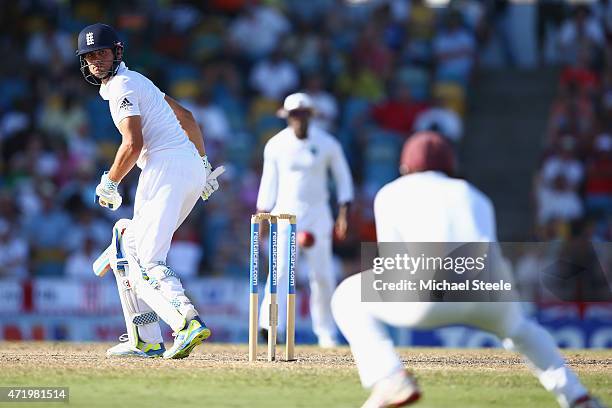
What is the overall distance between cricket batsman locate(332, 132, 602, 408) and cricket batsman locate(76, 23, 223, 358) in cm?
216

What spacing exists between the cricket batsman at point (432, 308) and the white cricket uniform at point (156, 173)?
2313mm

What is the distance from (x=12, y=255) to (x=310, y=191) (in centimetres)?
492

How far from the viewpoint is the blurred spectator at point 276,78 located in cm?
1747

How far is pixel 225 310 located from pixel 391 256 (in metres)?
7.79

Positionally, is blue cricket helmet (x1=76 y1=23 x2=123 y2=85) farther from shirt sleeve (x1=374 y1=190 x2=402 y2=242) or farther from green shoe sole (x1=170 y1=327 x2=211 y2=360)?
shirt sleeve (x1=374 y1=190 x2=402 y2=242)

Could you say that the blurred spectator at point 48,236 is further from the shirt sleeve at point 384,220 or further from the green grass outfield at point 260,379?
the shirt sleeve at point 384,220

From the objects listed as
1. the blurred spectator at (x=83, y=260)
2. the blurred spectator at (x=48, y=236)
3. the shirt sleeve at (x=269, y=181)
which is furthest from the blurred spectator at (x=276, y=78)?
the shirt sleeve at (x=269, y=181)

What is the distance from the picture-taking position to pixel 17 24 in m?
18.9

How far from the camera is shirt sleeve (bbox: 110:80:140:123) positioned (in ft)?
27.9

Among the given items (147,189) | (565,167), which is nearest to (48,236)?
(565,167)

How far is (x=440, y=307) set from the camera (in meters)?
6.25

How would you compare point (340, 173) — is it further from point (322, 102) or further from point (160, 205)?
point (322, 102)

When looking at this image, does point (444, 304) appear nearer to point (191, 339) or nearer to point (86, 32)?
point (191, 339)

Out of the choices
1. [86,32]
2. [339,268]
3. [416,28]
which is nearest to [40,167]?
[339,268]
